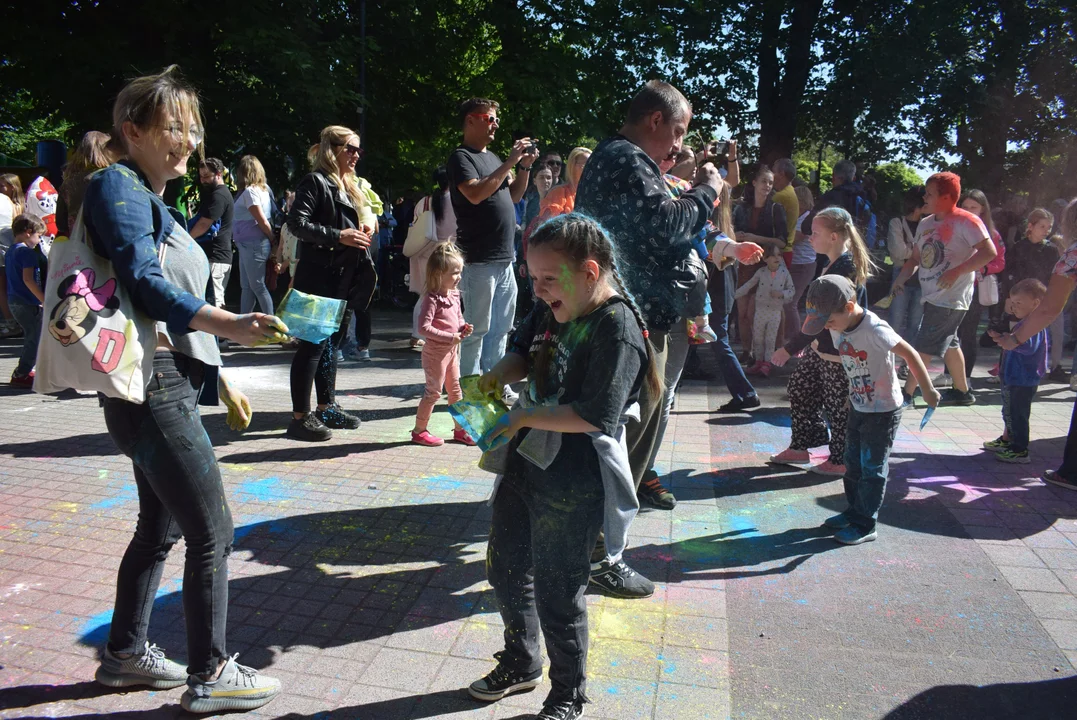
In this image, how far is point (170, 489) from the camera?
2420 millimetres

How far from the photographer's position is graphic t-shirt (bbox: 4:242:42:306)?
24.3 feet

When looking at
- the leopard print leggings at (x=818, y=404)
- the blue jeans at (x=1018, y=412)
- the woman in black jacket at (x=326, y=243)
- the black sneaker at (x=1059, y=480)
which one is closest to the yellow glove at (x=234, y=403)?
the woman in black jacket at (x=326, y=243)

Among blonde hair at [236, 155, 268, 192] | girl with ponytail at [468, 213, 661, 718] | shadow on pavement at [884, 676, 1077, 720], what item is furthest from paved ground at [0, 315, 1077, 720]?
blonde hair at [236, 155, 268, 192]

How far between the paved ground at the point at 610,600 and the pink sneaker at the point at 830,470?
11 centimetres

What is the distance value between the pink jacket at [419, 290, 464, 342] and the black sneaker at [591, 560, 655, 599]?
248 centimetres

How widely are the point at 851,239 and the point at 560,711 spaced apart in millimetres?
3703

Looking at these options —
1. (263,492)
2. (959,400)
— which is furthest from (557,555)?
(959,400)

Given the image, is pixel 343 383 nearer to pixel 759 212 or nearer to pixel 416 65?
pixel 759 212

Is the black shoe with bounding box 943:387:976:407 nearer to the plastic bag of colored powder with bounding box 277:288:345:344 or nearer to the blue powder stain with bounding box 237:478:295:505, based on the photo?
the blue powder stain with bounding box 237:478:295:505

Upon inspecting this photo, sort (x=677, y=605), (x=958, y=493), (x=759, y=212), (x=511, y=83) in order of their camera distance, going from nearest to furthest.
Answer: (x=677, y=605) → (x=958, y=493) → (x=759, y=212) → (x=511, y=83)

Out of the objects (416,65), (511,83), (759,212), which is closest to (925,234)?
(759,212)

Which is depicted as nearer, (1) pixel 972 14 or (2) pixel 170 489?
(2) pixel 170 489

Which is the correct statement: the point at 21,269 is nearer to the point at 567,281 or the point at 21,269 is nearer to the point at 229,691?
the point at 229,691

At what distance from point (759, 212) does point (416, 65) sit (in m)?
8.76
